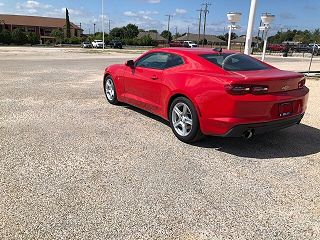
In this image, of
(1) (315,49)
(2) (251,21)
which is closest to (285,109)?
(2) (251,21)

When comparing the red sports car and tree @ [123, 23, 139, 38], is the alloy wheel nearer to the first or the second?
the red sports car

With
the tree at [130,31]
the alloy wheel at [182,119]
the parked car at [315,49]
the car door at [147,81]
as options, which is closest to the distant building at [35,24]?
the tree at [130,31]

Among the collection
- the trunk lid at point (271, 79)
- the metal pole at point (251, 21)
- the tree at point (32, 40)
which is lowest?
the tree at point (32, 40)

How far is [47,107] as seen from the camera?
7.01 m

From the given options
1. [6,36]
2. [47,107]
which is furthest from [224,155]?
[6,36]

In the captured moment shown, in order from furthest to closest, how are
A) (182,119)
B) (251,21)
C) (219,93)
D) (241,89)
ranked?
(251,21), (182,119), (219,93), (241,89)

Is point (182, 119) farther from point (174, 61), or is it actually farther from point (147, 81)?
point (147, 81)

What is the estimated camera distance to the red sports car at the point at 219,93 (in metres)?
4.16

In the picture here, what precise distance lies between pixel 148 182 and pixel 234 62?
2.42m

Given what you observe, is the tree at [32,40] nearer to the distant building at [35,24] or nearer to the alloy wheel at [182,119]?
the distant building at [35,24]

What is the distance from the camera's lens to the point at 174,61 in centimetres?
525

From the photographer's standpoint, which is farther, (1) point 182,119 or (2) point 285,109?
(1) point 182,119

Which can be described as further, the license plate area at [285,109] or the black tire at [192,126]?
the black tire at [192,126]

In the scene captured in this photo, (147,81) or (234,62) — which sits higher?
(234,62)
